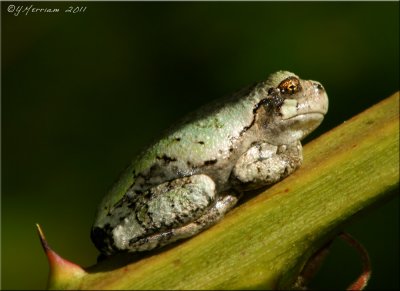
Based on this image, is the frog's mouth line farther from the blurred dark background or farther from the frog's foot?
the frog's foot

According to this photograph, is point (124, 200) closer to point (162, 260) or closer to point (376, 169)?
point (162, 260)

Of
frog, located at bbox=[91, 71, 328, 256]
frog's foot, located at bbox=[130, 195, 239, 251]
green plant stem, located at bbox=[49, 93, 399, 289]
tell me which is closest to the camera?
green plant stem, located at bbox=[49, 93, 399, 289]

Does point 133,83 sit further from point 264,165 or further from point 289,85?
point 264,165

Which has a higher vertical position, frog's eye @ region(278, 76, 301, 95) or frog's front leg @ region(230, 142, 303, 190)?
frog's eye @ region(278, 76, 301, 95)

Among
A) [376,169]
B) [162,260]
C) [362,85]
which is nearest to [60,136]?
[362,85]

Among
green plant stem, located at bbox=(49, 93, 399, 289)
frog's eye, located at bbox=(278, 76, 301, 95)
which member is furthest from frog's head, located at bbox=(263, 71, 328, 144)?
green plant stem, located at bbox=(49, 93, 399, 289)

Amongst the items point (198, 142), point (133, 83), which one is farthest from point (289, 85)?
point (133, 83)

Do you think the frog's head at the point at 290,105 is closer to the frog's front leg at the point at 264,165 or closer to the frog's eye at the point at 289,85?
the frog's eye at the point at 289,85
